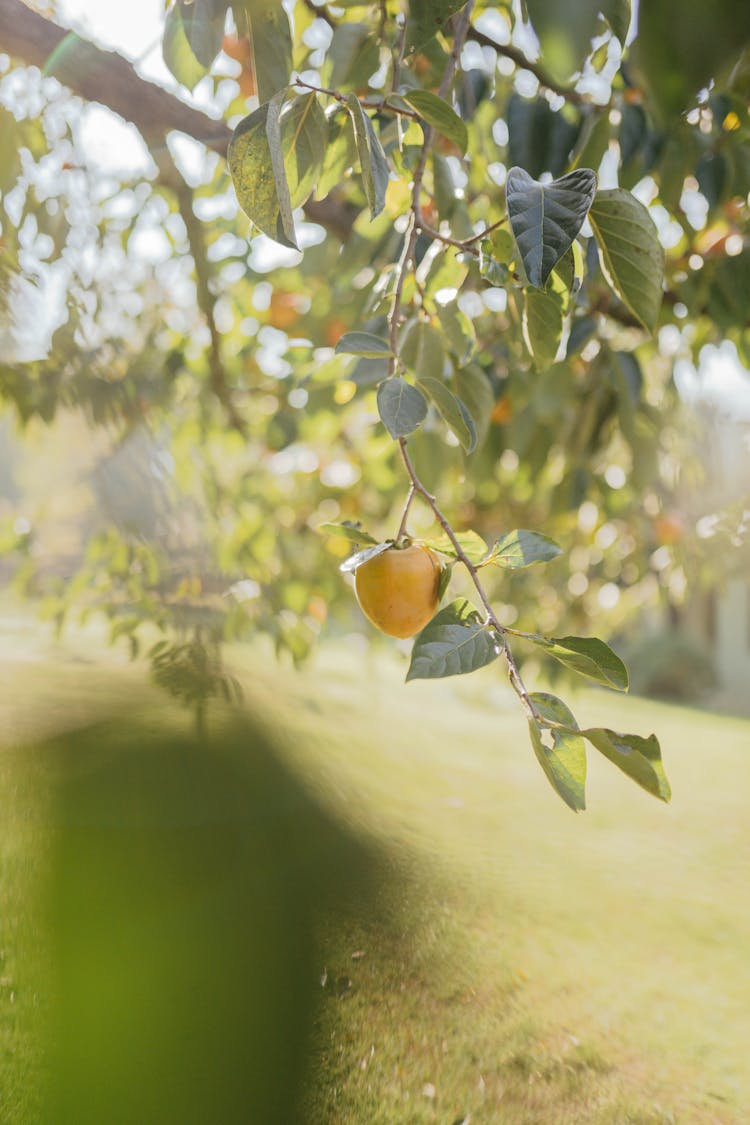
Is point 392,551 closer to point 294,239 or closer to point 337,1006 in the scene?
point 294,239

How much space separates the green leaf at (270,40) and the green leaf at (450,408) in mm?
203

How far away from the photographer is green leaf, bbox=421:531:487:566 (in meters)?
0.50

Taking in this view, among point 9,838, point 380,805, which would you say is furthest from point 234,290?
point 9,838

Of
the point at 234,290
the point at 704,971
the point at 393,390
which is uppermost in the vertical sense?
the point at 234,290

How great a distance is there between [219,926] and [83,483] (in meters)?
0.87

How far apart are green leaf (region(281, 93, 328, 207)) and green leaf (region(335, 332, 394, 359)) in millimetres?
89

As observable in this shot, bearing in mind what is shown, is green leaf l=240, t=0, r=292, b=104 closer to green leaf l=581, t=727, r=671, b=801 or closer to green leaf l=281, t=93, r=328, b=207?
green leaf l=281, t=93, r=328, b=207

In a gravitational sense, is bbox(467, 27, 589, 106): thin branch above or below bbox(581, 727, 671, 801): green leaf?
above

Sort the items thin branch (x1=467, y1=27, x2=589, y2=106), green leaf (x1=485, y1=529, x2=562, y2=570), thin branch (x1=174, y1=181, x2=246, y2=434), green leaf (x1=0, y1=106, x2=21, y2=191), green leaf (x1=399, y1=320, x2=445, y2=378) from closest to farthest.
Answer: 1. green leaf (x1=485, y1=529, x2=562, y2=570)
2. green leaf (x1=399, y1=320, x2=445, y2=378)
3. thin branch (x1=467, y1=27, x2=589, y2=106)
4. green leaf (x1=0, y1=106, x2=21, y2=191)
5. thin branch (x1=174, y1=181, x2=246, y2=434)

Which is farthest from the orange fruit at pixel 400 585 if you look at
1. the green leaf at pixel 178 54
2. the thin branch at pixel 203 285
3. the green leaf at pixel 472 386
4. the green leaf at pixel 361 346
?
the thin branch at pixel 203 285

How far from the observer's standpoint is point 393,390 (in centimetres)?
45

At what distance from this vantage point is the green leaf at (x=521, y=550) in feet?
1.51

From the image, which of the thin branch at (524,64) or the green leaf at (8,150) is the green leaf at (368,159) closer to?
the thin branch at (524,64)

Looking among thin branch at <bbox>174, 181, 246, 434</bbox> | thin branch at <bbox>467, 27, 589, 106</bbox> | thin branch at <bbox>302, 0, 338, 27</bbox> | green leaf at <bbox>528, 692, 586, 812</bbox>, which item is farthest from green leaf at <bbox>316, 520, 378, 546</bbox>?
thin branch at <bbox>174, 181, 246, 434</bbox>
